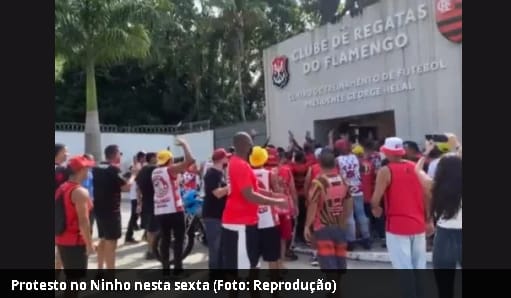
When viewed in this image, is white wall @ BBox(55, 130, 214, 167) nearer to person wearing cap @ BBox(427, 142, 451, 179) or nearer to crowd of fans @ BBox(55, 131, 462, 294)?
crowd of fans @ BBox(55, 131, 462, 294)

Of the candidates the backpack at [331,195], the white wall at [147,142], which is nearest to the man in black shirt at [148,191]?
the backpack at [331,195]

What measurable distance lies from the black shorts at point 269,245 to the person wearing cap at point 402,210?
1376 millimetres

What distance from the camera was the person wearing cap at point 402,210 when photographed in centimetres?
559

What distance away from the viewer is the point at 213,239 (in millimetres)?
7625

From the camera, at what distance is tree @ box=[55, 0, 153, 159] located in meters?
18.1

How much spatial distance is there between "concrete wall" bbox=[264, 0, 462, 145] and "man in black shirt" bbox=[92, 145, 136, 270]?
29.2 ft

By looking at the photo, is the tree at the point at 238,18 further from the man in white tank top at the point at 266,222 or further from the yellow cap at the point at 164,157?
the man in white tank top at the point at 266,222

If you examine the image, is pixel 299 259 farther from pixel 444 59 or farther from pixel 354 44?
pixel 354 44

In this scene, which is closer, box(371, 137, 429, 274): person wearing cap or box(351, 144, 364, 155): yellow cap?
box(371, 137, 429, 274): person wearing cap

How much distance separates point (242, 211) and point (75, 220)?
65.0 inches

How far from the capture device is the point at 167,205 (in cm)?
768

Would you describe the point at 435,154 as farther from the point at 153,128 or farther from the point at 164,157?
the point at 153,128
